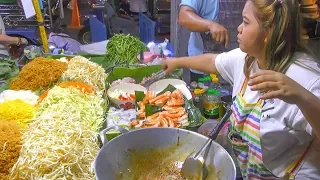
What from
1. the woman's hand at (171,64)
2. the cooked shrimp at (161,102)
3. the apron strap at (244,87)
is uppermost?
the apron strap at (244,87)

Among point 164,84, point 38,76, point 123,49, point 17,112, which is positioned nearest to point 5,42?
point 123,49

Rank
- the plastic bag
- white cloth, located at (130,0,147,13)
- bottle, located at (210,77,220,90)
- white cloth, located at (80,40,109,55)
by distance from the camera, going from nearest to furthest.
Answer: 1. bottle, located at (210,77,220,90)
2. the plastic bag
3. white cloth, located at (80,40,109,55)
4. white cloth, located at (130,0,147,13)

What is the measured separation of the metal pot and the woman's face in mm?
539

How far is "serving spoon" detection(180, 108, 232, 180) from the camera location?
1.86 metres

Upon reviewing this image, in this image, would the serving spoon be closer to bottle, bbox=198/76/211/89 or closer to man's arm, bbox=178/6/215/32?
man's arm, bbox=178/6/215/32

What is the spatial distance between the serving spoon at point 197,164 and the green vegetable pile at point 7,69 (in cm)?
260

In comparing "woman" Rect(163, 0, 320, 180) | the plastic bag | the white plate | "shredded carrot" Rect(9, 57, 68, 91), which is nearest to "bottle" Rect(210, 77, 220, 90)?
the white plate

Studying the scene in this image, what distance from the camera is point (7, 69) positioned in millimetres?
3828

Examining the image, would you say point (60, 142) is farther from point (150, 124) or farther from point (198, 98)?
point (198, 98)

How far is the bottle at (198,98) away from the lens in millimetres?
3185

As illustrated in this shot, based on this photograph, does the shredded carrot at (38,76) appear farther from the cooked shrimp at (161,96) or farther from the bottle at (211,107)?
the bottle at (211,107)

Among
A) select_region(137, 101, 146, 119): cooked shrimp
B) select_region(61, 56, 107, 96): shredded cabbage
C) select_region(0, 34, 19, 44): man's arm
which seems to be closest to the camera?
select_region(137, 101, 146, 119): cooked shrimp

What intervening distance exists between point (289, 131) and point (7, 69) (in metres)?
3.15

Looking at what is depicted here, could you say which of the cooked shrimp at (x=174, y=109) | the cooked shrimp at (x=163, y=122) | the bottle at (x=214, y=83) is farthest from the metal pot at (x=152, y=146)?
the bottle at (x=214, y=83)
